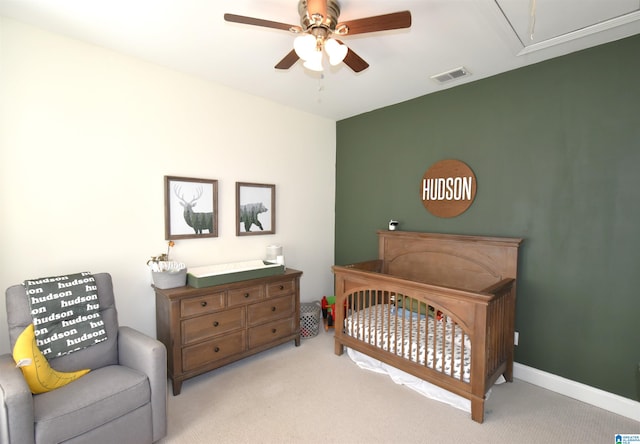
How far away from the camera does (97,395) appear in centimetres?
159

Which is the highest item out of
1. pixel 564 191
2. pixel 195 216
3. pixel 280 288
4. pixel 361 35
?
pixel 361 35

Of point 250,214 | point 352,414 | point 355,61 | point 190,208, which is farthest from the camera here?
point 250,214

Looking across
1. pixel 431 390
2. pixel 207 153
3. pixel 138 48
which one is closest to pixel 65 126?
pixel 138 48

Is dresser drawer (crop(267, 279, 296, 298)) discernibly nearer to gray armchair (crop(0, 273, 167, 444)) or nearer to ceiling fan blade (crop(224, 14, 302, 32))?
gray armchair (crop(0, 273, 167, 444))

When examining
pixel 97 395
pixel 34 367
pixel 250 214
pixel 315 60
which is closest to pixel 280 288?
pixel 250 214

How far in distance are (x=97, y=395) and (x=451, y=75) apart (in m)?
3.44

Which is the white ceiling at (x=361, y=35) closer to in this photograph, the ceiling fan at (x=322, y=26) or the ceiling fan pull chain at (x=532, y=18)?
the ceiling fan pull chain at (x=532, y=18)

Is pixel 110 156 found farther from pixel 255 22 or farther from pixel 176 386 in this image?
pixel 176 386

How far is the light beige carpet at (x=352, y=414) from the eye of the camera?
1.91m

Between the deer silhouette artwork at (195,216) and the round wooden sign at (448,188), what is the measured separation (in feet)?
7.29

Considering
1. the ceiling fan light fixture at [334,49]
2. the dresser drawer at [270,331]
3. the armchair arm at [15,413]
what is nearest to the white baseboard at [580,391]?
the dresser drawer at [270,331]

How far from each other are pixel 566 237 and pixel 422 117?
173 cm

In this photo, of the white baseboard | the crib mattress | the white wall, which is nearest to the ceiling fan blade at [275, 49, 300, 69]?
the white wall

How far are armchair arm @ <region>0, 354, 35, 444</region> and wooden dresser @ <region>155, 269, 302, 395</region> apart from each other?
958mm
